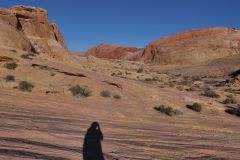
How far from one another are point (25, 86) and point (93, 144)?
8.53m

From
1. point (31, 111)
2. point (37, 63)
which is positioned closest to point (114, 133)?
point (31, 111)

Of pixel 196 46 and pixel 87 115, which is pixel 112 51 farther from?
pixel 87 115

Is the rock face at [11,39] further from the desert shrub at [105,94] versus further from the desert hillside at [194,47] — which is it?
the desert hillside at [194,47]

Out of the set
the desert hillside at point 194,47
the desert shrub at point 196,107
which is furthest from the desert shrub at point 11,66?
the desert hillside at point 194,47

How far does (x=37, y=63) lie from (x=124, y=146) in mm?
12409

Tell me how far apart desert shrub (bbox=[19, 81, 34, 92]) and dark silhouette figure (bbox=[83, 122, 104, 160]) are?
6212 mm

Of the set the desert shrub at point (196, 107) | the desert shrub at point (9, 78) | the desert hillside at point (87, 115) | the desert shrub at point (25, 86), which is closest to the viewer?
the desert hillside at point (87, 115)

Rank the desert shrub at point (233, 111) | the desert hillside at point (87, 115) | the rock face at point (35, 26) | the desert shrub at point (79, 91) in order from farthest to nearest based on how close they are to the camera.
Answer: the rock face at point (35, 26) < the desert shrub at point (233, 111) < the desert shrub at point (79, 91) < the desert hillside at point (87, 115)

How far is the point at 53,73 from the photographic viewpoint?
18.0 meters

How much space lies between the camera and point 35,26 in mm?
32594

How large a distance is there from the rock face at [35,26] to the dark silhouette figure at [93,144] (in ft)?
72.1

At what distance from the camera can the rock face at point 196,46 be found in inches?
2864

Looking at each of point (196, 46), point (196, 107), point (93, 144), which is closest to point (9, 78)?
point (196, 107)

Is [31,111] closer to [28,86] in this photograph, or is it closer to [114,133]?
[114,133]
